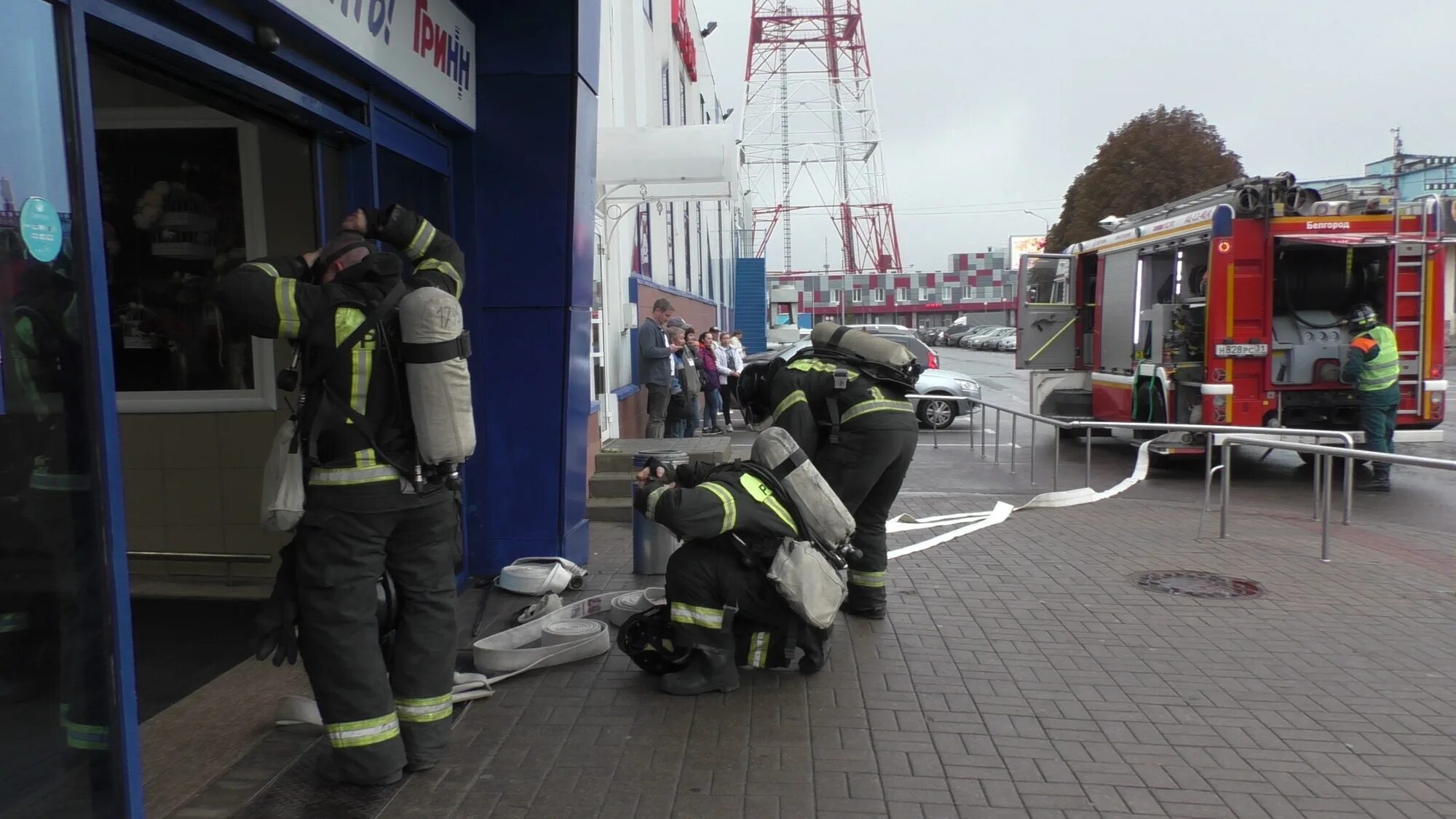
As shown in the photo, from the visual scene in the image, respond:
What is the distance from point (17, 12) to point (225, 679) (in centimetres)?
316

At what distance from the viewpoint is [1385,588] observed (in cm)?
670

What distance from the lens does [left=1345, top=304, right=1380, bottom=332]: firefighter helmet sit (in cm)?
1109

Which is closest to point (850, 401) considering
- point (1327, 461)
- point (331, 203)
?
point (331, 203)

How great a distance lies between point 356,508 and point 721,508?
151 centimetres

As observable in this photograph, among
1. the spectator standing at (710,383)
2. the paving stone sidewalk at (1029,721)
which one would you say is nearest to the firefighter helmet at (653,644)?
the paving stone sidewalk at (1029,721)

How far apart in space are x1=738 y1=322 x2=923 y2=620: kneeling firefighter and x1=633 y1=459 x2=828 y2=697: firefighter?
852 millimetres

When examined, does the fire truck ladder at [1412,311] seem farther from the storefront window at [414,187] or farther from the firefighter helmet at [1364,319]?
the storefront window at [414,187]

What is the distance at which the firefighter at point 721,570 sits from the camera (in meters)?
4.55

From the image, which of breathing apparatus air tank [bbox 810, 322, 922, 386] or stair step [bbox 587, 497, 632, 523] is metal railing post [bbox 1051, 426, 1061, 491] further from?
breathing apparatus air tank [bbox 810, 322, 922, 386]

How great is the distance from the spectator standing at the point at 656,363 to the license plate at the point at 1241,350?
6.13 m

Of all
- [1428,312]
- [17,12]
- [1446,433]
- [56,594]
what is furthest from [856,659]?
[1446,433]

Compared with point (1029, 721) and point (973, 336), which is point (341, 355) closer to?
point (1029, 721)

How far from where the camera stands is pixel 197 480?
637 cm

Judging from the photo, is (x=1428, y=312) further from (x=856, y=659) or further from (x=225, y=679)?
(x=225, y=679)
